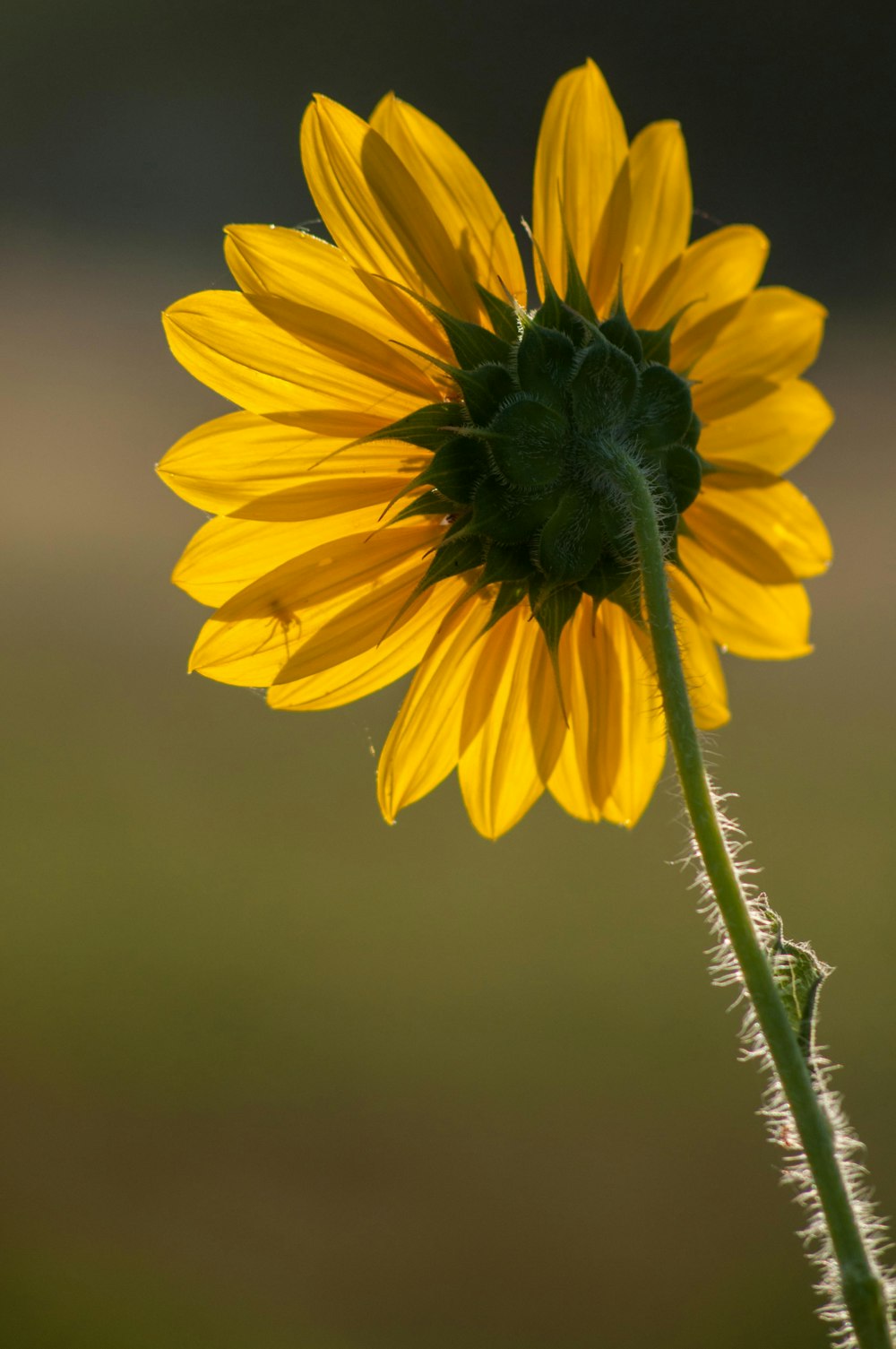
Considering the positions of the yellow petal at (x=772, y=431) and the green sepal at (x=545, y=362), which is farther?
the yellow petal at (x=772, y=431)

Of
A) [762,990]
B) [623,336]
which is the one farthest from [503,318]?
[762,990]

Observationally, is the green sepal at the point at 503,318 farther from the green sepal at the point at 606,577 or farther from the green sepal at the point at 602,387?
the green sepal at the point at 606,577

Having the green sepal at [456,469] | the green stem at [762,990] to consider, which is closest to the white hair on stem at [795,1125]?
the green stem at [762,990]

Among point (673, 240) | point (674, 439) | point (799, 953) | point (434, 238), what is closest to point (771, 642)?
point (674, 439)

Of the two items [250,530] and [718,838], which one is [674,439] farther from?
[718,838]

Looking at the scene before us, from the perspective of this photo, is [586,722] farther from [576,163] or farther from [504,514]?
[576,163]

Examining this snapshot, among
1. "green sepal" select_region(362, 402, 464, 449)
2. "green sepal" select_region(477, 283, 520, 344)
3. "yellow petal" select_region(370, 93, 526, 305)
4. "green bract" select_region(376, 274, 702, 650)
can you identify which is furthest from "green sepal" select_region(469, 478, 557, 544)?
"yellow petal" select_region(370, 93, 526, 305)
